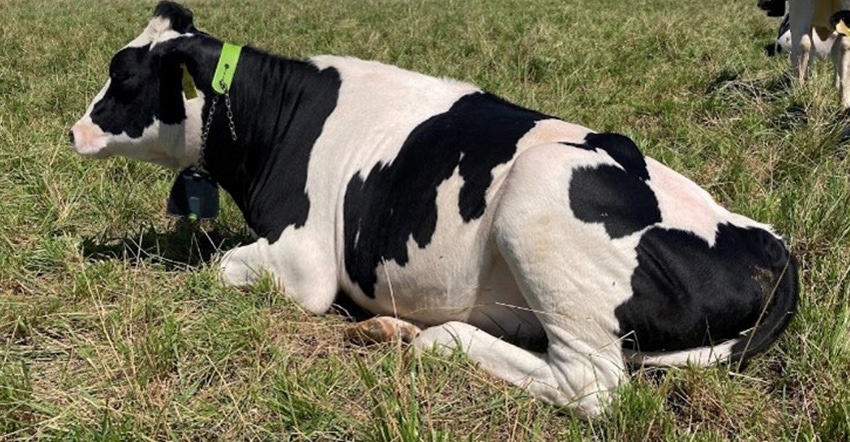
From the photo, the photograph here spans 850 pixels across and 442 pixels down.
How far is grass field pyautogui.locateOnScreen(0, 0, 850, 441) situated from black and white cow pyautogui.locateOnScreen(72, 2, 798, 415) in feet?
0.52

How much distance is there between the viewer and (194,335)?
356 centimetres

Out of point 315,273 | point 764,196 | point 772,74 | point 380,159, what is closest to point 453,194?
point 380,159

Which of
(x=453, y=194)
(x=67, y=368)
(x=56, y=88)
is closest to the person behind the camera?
(x=67, y=368)

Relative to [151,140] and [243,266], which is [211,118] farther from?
[243,266]

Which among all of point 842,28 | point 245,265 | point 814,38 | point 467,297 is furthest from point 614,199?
point 814,38

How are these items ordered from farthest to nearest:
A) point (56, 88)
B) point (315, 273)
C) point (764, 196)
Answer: point (56, 88) → point (764, 196) → point (315, 273)

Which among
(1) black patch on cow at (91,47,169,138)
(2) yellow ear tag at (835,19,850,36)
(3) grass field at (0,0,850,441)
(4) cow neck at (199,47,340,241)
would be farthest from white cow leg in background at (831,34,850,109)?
(1) black patch on cow at (91,47,169,138)

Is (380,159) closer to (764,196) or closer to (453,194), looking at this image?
(453,194)

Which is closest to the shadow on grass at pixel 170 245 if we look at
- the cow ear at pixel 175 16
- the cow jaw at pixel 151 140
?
the cow jaw at pixel 151 140

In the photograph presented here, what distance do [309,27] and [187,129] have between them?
9429 millimetres

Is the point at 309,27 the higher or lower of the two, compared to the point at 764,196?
lower

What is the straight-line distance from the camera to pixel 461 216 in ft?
11.4

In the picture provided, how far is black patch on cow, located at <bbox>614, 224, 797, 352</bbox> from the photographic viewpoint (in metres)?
3.06

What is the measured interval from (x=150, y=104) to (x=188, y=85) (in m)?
0.25
